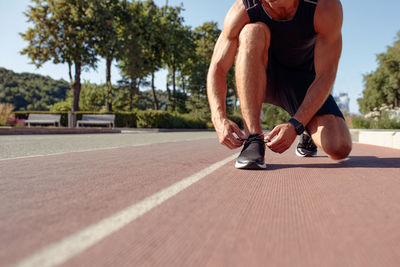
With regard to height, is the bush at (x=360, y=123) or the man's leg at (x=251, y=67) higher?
the man's leg at (x=251, y=67)

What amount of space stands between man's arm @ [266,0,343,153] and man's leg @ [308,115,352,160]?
0.40 m

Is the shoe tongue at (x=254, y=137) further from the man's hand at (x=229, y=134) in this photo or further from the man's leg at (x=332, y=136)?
the man's leg at (x=332, y=136)

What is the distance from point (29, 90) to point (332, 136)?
80.5m

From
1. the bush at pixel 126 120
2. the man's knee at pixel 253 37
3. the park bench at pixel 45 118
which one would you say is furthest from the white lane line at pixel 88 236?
the bush at pixel 126 120

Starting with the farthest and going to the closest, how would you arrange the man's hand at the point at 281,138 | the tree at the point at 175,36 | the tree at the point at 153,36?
the tree at the point at 175,36 < the tree at the point at 153,36 < the man's hand at the point at 281,138

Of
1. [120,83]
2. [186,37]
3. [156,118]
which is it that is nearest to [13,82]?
[120,83]

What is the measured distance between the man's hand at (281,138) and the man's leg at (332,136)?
725 mm

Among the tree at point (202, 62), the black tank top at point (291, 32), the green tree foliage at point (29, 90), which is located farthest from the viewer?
the green tree foliage at point (29, 90)

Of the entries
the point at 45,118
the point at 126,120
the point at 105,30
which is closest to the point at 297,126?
the point at 126,120

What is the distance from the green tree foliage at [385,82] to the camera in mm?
41656

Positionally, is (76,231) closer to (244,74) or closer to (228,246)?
(228,246)

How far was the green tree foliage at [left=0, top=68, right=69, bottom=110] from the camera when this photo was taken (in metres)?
69.4

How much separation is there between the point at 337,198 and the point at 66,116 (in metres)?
28.4

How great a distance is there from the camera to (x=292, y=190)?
214cm
